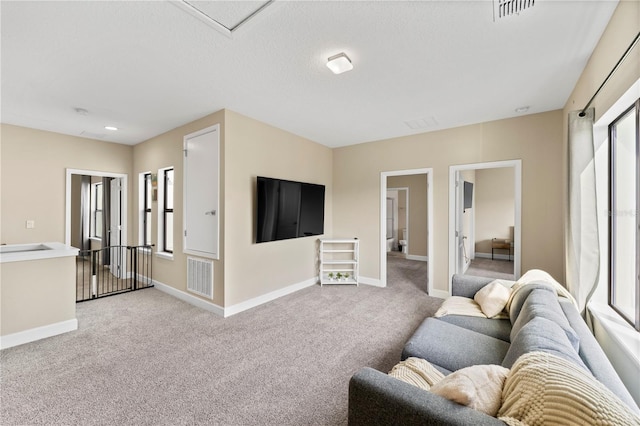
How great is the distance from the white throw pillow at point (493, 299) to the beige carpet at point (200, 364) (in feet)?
2.95

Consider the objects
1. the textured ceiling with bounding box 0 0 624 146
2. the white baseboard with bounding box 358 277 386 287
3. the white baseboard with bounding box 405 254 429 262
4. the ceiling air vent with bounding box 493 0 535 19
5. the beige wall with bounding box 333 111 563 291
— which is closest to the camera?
the ceiling air vent with bounding box 493 0 535 19

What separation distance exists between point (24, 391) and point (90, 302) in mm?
2224

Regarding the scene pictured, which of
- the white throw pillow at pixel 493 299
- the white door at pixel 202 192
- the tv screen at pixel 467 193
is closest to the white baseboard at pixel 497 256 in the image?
the tv screen at pixel 467 193

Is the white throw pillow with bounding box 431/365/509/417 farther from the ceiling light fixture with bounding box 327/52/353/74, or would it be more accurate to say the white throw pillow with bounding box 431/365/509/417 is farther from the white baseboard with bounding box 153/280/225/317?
the white baseboard with bounding box 153/280/225/317

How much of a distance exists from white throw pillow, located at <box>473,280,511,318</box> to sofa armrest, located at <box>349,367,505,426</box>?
1780mm

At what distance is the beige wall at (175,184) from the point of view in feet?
11.6

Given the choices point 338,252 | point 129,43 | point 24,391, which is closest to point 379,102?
point 129,43

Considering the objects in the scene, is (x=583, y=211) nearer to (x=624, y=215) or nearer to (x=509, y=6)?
(x=624, y=215)

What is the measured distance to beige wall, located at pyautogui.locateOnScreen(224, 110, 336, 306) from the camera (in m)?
3.58

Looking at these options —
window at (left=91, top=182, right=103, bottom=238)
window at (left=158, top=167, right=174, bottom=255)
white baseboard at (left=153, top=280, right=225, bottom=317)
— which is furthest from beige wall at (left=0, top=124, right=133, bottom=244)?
window at (left=91, top=182, right=103, bottom=238)

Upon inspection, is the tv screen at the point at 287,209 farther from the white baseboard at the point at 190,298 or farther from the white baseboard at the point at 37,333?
the white baseboard at the point at 37,333

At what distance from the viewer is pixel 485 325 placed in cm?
227

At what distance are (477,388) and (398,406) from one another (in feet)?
1.13

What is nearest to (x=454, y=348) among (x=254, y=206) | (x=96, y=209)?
(x=254, y=206)
